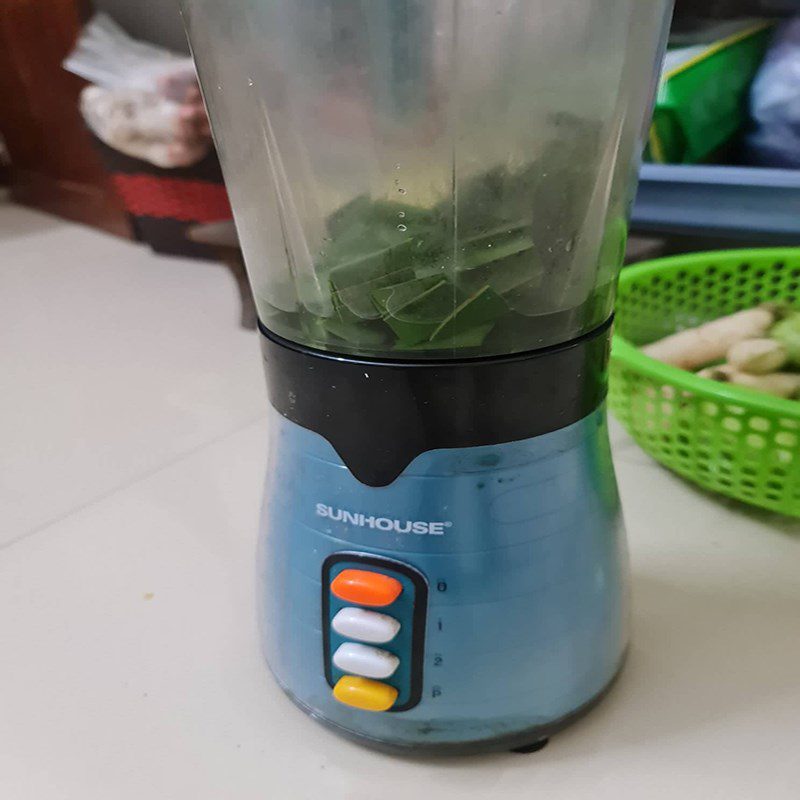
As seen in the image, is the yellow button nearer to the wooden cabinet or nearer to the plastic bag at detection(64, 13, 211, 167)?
the plastic bag at detection(64, 13, 211, 167)

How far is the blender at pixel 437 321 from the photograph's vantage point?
0.27 meters

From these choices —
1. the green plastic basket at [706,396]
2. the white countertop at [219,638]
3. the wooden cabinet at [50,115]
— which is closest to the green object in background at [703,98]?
the green plastic basket at [706,396]

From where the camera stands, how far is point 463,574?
311 mm

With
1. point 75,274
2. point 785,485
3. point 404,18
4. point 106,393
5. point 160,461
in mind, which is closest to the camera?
point 404,18

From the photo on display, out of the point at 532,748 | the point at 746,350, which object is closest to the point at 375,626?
the point at 532,748

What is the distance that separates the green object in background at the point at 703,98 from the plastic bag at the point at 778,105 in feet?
0.05

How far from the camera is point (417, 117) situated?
27cm

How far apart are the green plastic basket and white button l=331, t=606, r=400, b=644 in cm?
24

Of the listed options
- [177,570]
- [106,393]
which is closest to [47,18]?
[106,393]

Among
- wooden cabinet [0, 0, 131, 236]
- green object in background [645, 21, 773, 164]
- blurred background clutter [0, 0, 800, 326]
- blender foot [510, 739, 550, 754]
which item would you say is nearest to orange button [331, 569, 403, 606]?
blender foot [510, 739, 550, 754]

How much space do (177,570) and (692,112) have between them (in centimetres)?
55

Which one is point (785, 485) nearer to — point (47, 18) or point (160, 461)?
point (160, 461)

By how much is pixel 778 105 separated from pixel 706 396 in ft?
1.18

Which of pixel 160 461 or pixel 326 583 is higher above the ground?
pixel 326 583
